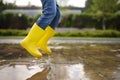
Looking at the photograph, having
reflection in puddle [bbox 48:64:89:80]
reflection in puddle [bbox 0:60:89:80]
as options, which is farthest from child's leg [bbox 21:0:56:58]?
reflection in puddle [bbox 48:64:89:80]

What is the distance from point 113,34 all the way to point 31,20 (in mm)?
9702

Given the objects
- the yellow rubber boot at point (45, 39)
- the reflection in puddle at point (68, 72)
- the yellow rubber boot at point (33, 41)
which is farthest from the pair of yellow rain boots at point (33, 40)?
the reflection in puddle at point (68, 72)

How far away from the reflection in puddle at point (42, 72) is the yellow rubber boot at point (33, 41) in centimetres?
22

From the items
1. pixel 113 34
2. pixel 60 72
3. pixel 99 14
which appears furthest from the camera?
pixel 99 14

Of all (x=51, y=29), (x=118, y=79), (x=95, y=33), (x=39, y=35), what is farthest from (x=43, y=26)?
(x=95, y=33)

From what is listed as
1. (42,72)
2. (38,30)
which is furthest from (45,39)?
(42,72)

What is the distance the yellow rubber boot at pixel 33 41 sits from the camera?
142 inches

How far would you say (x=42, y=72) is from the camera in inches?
131

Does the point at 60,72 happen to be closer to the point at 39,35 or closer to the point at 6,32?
the point at 39,35

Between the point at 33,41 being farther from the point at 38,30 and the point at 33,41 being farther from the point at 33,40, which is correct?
the point at 38,30

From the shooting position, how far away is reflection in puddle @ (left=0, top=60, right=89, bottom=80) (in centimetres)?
301

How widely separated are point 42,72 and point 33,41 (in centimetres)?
53

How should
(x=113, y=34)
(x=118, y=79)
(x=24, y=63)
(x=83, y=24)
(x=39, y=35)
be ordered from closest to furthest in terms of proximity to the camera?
(x=118, y=79) → (x=39, y=35) → (x=24, y=63) → (x=113, y=34) → (x=83, y=24)

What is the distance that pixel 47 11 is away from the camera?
3.74 meters
